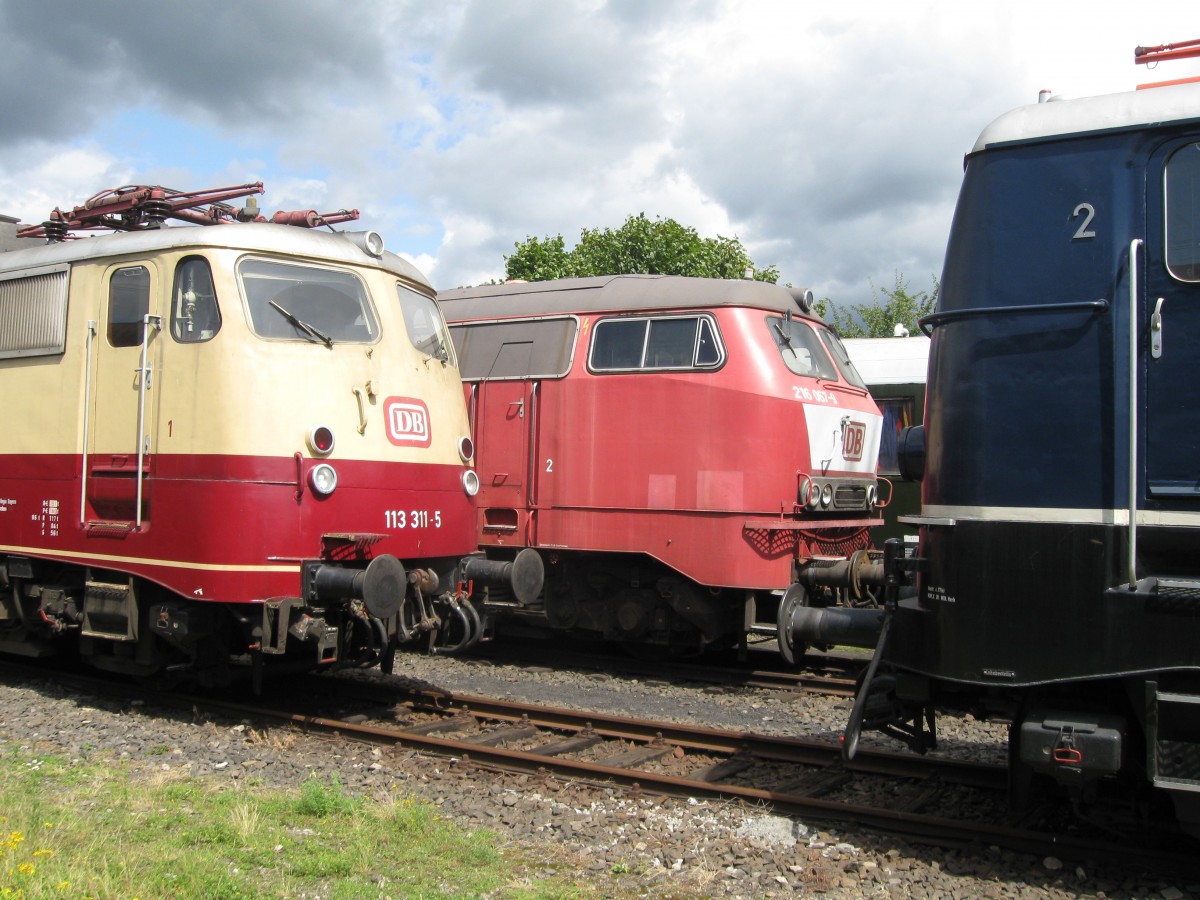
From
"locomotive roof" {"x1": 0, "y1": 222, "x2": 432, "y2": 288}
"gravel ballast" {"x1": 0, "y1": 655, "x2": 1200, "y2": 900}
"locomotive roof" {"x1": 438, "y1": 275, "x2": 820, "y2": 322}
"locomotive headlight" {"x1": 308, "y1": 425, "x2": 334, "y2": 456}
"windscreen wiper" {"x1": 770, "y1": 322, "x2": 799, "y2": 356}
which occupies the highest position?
"locomotive roof" {"x1": 438, "y1": 275, "x2": 820, "y2": 322}

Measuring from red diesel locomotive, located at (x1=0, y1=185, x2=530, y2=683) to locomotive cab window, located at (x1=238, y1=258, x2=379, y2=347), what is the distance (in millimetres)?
14

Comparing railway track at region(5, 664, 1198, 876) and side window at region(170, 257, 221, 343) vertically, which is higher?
side window at region(170, 257, 221, 343)

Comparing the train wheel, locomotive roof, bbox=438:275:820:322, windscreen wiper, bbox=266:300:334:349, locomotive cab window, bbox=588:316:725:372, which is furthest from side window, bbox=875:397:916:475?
windscreen wiper, bbox=266:300:334:349

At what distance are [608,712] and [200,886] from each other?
4257 mm

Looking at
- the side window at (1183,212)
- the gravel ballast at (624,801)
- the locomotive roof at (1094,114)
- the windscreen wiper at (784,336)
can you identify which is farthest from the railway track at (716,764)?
the windscreen wiper at (784,336)

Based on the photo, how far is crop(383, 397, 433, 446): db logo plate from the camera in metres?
7.46

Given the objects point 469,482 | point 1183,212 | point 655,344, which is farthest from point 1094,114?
point 655,344

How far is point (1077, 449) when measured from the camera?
4.32 meters

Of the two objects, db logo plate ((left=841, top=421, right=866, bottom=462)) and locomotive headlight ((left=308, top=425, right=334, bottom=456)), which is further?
db logo plate ((left=841, top=421, right=866, bottom=462))

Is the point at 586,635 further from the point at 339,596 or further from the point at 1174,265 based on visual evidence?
the point at 1174,265

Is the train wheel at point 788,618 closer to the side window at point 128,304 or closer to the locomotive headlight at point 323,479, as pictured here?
the locomotive headlight at point 323,479

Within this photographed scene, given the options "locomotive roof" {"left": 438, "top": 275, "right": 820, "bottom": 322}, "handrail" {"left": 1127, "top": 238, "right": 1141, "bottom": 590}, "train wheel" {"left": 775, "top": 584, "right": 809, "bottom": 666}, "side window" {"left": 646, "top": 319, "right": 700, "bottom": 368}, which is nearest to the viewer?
"handrail" {"left": 1127, "top": 238, "right": 1141, "bottom": 590}

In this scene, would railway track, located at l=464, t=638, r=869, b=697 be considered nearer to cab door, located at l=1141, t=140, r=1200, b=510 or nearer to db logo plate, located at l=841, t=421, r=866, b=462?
db logo plate, located at l=841, t=421, r=866, b=462

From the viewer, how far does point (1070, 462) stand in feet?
14.2
